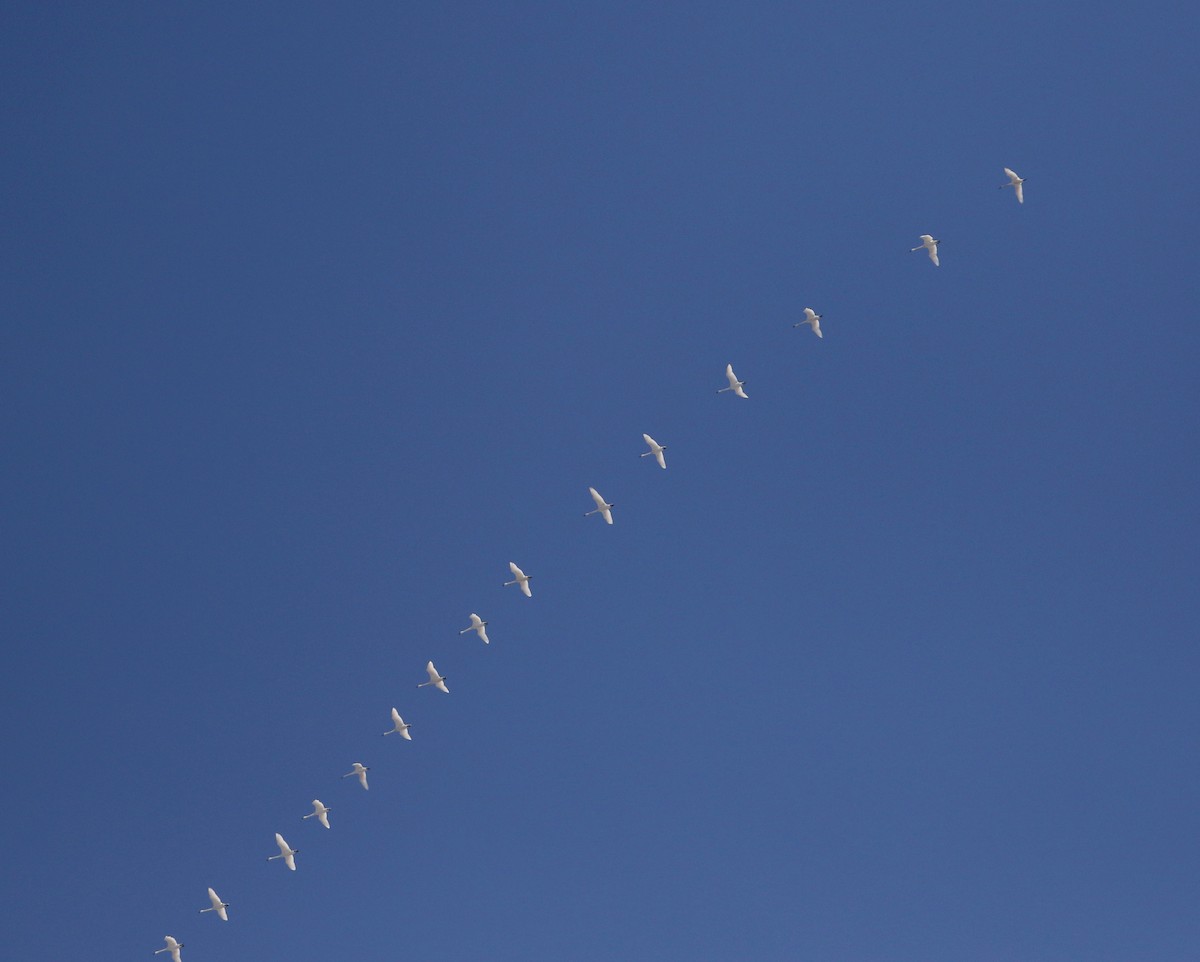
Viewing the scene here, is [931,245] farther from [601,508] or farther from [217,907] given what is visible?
[217,907]

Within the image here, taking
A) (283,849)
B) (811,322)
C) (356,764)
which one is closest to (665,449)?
(811,322)

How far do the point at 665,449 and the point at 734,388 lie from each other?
5.31 m

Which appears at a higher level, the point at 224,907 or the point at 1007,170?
the point at 1007,170

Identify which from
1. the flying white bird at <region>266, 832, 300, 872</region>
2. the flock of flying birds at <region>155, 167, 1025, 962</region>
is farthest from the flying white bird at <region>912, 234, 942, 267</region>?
the flying white bird at <region>266, 832, 300, 872</region>

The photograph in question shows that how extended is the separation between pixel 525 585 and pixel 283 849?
20810mm

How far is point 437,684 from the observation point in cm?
7981

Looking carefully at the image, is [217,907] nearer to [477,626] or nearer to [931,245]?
[477,626]

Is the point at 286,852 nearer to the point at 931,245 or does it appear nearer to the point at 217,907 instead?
the point at 217,907

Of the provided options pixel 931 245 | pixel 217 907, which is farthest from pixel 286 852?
pixel 931 245

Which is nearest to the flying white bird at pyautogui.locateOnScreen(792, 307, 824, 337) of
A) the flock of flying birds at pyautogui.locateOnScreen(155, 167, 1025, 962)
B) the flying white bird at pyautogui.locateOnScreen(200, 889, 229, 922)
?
the flock of flying birds at pyautogui.locateOnScreen(155, 167, 1025, 962)

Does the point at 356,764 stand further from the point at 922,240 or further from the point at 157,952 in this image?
the point at 922,240

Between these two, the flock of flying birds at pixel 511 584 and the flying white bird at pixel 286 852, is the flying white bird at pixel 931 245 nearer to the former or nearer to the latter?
the flock of flying birds at pixel 511 584

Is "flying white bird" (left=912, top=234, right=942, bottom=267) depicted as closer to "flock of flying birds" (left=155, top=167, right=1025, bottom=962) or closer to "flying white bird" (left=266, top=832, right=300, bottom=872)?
"flock of flying birds" (left=155, top=167, right=1025, bottom=962)

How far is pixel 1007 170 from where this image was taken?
7925 cm
